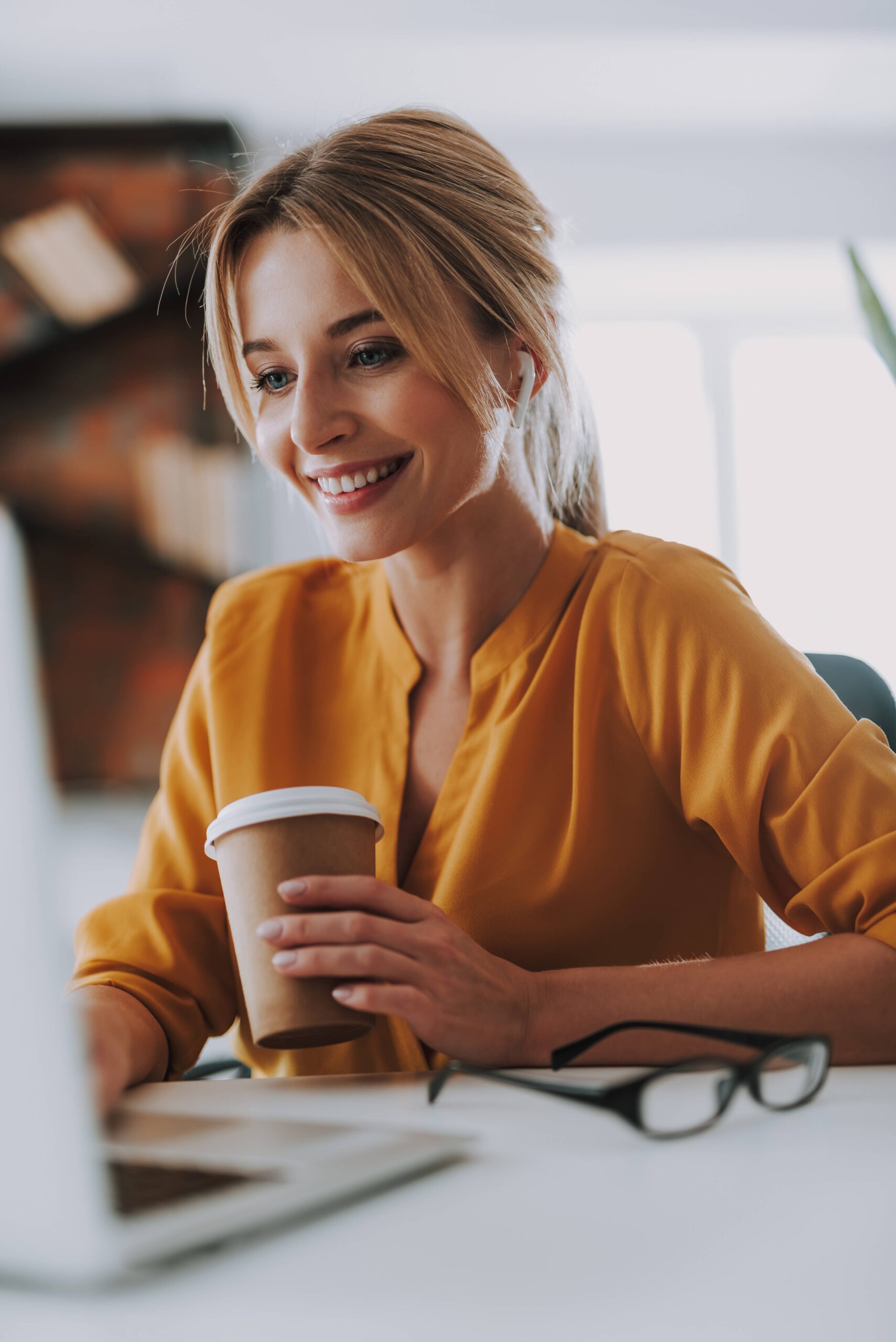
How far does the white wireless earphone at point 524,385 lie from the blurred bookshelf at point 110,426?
2045 millimetres

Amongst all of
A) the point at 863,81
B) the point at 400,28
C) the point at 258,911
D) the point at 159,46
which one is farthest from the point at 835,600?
the point at 258,911

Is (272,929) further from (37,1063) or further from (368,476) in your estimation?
(368,476)

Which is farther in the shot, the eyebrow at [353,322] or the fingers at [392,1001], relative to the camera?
the eyebrow at [353,322]

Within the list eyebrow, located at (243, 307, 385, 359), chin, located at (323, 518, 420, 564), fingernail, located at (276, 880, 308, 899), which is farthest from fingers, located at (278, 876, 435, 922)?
eyebrow, located at (243, 307, 385, 359)

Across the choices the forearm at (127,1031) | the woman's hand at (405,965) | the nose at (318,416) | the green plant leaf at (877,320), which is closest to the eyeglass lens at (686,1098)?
the woman's hand at (405,965)

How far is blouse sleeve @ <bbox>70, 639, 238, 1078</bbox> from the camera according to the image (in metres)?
0.91

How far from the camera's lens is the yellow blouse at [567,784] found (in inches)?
34.9

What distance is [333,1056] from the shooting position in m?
1.00

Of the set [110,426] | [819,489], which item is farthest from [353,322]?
[819,489]

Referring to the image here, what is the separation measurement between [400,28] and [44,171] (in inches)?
41.6

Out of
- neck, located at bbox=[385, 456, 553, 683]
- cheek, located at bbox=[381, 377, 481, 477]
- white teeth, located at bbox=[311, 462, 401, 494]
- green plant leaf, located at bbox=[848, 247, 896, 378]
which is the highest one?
green plant leaf, located at bbox=[848, 247, 896, 378]

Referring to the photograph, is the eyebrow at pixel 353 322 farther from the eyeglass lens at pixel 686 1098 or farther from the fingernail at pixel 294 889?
the eyeglass lens at pixel 686 1098

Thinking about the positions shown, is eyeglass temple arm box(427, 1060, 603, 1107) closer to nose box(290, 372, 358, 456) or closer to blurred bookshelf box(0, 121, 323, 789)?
nose box(290, 372, 358, 456)

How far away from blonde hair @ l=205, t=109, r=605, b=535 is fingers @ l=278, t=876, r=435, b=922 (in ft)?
1.57
